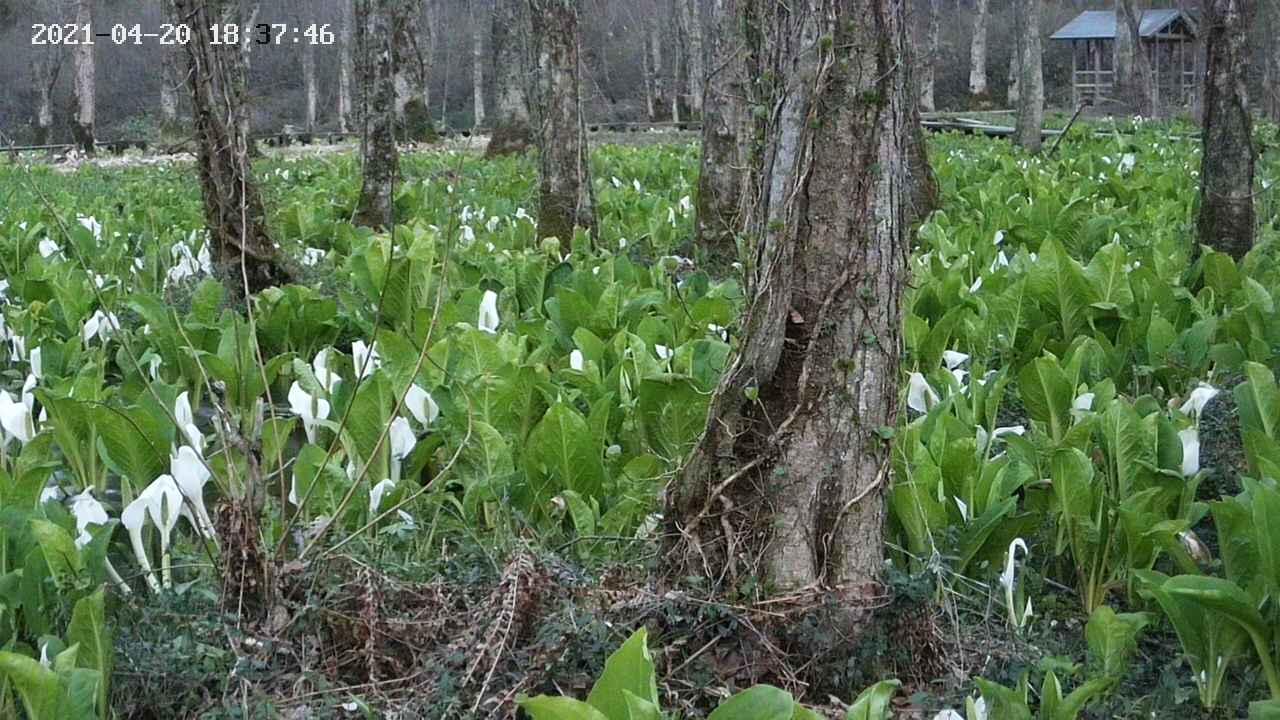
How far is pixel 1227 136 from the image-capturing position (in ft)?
23.4

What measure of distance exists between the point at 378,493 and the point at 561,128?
5.49m

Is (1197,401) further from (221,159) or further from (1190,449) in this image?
(221,159)

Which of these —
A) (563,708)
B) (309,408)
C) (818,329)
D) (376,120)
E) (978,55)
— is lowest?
(563,708)

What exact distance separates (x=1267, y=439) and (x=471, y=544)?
2.10 meters

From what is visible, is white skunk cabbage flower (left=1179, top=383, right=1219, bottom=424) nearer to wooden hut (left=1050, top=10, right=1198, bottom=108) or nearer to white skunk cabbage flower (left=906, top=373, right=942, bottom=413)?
white skunk cabbage flower (left=906, top=373, right=942, bottom=413)

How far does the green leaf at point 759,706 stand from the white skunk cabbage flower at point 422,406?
7.16ft

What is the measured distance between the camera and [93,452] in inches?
167

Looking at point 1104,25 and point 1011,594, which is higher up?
point 1104,25

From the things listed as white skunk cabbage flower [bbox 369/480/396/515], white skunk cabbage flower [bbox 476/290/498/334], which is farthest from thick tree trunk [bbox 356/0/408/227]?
white skunk cabbage flower [bbox 369/480/396/515]

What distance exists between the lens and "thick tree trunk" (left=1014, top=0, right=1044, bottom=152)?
17141 mm

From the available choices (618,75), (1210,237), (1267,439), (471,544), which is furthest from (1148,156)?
(618,75)

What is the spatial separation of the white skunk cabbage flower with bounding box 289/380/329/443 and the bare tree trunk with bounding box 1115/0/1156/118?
20565mm

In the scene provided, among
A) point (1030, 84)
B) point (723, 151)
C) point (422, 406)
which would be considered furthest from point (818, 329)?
point (1030, 84)

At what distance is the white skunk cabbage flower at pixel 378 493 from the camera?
377 cm
